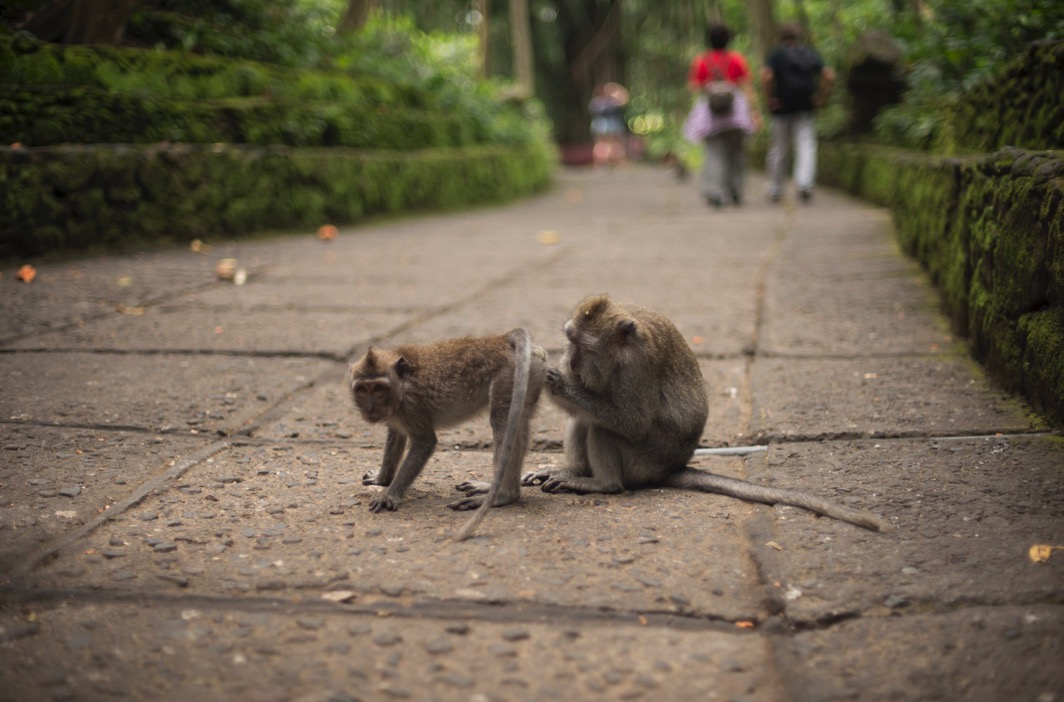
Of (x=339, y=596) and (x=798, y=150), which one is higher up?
(x=798, y=150)

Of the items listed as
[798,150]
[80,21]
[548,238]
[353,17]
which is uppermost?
[353,17]

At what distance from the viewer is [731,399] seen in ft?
13.5

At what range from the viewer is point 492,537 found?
2693 millimetres

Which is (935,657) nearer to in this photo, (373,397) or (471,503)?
(471,503)

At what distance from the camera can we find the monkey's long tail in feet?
8.77

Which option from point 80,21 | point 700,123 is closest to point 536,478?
→ point 80,21

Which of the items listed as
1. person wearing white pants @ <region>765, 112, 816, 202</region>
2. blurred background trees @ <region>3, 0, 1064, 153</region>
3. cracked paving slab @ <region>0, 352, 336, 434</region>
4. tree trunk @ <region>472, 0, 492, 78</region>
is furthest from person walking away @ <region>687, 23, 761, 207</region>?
cracked paving slab @ <region>0, 352, 336, 434</region>

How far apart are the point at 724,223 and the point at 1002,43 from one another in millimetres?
4162

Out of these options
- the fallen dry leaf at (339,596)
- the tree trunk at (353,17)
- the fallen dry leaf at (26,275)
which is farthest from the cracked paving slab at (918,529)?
the tree trunk at (353,17)

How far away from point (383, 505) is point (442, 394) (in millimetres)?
401

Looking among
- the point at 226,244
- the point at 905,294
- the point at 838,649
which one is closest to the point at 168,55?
the point at 226,244

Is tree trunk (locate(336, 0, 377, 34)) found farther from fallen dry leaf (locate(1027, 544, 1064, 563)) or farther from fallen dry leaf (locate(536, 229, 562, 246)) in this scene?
fallen dry leaf (locate(1027, 544, 1064, 563))

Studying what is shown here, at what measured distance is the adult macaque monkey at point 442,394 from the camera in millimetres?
3025

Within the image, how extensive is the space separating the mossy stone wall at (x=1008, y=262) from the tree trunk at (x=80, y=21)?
6.37m
